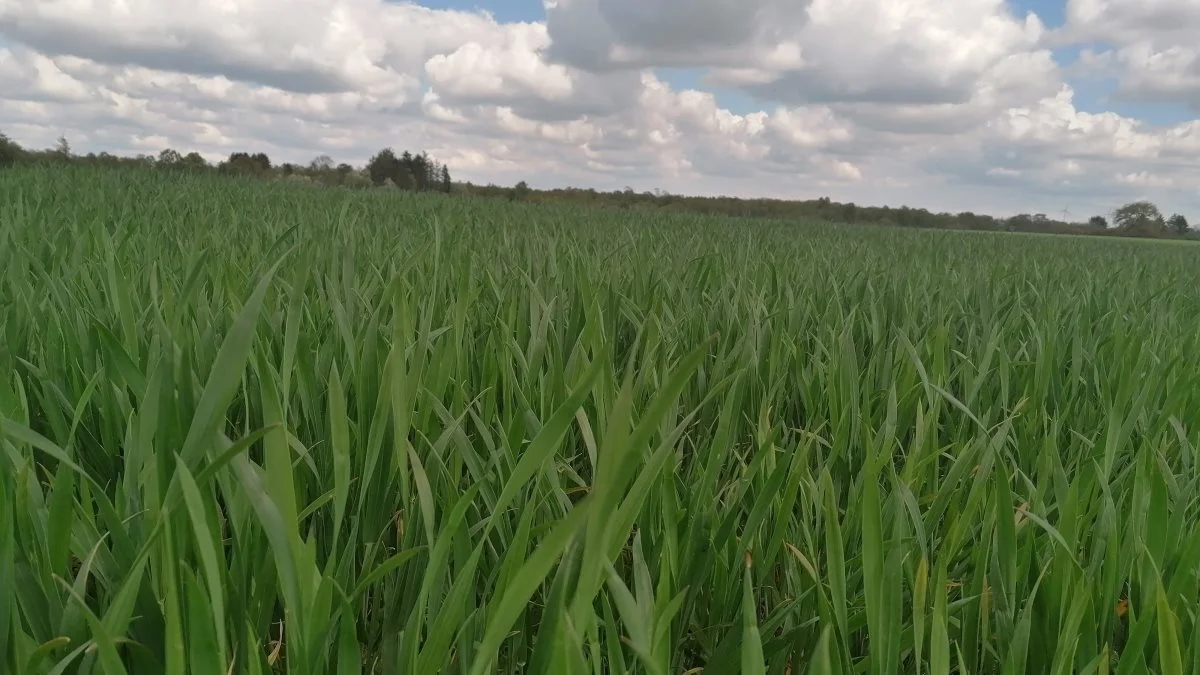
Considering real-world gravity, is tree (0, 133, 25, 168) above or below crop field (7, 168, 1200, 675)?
above

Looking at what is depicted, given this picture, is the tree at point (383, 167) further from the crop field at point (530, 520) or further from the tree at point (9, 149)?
the crop field at point (530, 520)

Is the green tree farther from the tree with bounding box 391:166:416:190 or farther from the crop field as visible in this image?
the crop field

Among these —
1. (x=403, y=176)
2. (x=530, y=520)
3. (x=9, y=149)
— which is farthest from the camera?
(x=403, y=176)

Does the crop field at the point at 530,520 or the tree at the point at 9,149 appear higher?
the tree at the point at 9,149

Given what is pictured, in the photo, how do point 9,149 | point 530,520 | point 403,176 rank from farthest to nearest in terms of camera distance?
point 403,176 < point 9,149 < point 530,520

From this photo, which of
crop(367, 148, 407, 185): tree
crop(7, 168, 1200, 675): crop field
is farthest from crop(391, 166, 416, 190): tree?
crop(7, 168, 1200, 675): crop field

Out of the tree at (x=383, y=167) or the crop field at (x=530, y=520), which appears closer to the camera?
the crop field at (x=530, y=520)

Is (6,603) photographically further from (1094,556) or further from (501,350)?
(1094,556)

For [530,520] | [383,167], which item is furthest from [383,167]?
[530,520]

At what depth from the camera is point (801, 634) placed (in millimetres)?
561

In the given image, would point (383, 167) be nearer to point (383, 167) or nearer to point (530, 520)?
point (383, 167)

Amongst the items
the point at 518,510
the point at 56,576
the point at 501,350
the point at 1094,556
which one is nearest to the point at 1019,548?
the point at 1094,556

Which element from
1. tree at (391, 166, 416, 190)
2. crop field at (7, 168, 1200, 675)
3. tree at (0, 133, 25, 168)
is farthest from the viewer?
tree at (391, 166, 416, 190)

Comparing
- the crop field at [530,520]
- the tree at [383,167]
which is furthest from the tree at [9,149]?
the crop field at [530,520]
